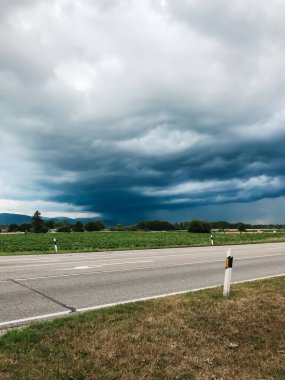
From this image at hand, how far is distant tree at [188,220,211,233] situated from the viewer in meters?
91.7

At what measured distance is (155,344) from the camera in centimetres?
510

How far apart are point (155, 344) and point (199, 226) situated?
3486 inches

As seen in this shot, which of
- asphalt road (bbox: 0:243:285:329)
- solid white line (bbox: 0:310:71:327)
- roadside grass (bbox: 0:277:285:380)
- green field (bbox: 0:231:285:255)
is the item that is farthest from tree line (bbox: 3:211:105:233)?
roadside grass (bbox: 0:277:285:380)

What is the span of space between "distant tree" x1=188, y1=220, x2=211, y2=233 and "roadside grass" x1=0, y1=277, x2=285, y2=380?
3369 inches

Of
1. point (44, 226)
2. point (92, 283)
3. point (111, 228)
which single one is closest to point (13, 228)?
point (44, 226)

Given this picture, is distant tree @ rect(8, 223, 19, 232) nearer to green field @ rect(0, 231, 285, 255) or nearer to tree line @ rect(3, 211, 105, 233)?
tree line @ rect(3, 211, 105, 233)

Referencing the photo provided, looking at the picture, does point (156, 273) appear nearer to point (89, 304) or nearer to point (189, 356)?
point (89, 304)

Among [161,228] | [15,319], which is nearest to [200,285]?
[15,319]

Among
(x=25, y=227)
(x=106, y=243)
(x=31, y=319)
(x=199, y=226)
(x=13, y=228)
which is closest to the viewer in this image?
(x=31, y=319)

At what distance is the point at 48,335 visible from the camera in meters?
5.34

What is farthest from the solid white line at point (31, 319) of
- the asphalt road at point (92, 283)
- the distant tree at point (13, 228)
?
the distant tree at point (13, 228)

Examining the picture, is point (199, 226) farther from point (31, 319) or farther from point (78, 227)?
point (31, 319)

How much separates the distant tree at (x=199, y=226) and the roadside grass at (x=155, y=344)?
8558 centimetres

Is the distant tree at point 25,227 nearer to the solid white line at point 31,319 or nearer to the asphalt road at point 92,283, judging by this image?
the asphalt road at point 92,283
